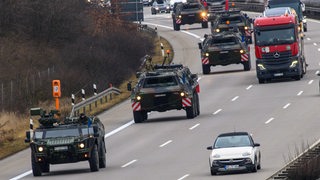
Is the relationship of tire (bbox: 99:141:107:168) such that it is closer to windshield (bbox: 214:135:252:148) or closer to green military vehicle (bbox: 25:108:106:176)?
green military vehicle (bbox: 25:108:106:176)

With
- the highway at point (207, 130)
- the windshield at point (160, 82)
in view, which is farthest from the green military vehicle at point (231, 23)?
the windshield at point (160, 82)

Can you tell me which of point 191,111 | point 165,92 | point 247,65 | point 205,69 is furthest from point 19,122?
point 247,65

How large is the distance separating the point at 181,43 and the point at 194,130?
4597 centimetres

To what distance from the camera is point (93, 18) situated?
302 feet

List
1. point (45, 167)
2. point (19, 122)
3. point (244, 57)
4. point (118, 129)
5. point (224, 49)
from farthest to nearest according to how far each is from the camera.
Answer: point (244, 57)
point (224, 49)
point (19, 122)
point (118, 129)
point (45, 167)

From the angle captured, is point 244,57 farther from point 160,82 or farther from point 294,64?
point 160,82

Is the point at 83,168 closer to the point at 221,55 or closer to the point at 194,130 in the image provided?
the point at 194,130

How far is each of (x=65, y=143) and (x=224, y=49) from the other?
109 feet

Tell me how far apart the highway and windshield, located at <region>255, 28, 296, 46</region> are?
228 centimetres

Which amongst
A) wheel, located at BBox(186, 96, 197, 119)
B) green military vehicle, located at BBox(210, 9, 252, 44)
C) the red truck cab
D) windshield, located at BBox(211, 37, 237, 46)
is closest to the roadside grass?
windshield, located at BBox(211, 37, 237, 46)

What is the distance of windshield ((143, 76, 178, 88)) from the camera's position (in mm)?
51250

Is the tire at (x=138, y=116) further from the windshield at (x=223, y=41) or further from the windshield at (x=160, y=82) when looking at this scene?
the windshield at (x=223, y=41)

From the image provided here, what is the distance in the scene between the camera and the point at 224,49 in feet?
227

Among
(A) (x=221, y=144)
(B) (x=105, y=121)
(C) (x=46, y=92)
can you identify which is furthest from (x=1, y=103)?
(A) (x=221, y=144)
